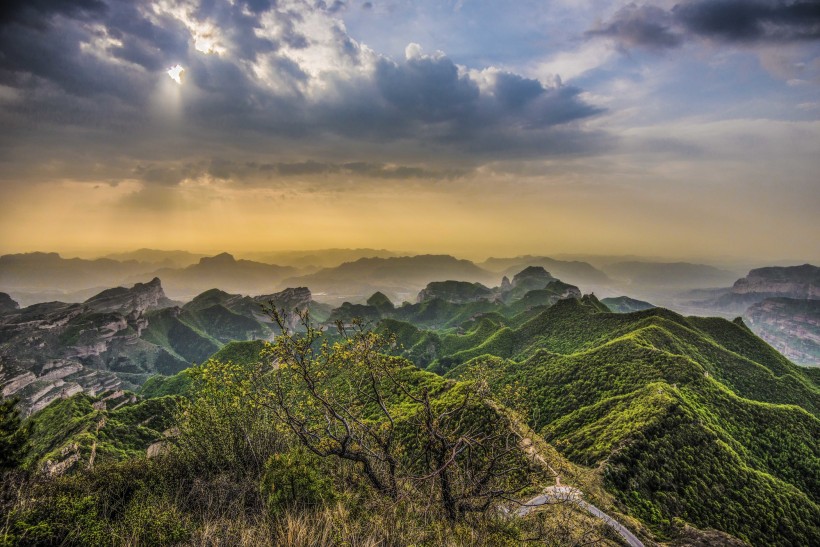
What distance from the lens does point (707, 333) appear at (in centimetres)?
7900

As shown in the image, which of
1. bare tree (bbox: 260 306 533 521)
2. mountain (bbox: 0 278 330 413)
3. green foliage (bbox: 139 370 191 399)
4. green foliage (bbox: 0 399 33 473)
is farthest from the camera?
mountain (bbox: 0 278 330 413)

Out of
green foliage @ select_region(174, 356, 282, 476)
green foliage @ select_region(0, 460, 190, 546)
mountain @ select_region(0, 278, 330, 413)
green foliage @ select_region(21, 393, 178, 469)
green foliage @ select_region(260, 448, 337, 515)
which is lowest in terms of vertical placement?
mountain @ select_region(0, 278, 330, 413)

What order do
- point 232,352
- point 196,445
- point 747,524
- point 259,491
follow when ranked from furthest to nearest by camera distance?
point 232,352 → point 747,524 → point 196,445 → point 259,491

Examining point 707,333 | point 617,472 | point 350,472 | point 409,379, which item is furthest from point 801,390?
point 350,472

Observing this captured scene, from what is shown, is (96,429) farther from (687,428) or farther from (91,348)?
(91,348)

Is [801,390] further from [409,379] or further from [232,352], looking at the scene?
[232,352]

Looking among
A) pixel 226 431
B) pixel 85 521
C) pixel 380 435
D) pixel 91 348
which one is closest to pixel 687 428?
pixel 380 435

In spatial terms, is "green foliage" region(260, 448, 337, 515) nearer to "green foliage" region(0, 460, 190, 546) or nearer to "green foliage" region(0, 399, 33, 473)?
"green foliage" region(0, 460, 190, 546)

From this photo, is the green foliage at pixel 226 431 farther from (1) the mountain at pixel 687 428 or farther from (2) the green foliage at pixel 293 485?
(1) the mountain at pixel 687 428

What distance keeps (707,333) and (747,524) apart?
65.2 m

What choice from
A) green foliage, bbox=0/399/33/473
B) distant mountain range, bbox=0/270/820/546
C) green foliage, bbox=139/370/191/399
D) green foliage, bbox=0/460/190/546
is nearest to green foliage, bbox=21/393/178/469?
distant mountain range, bbox=0/270/820/546

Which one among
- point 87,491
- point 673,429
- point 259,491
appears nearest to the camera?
point 87,491

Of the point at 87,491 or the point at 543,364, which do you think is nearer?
the point at 87,491

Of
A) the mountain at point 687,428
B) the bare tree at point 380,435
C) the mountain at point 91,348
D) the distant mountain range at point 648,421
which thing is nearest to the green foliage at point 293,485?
the bare tree at point 380,435
